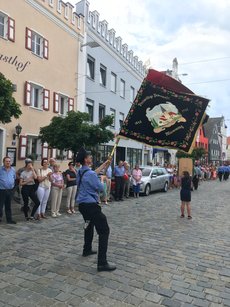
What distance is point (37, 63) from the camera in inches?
700

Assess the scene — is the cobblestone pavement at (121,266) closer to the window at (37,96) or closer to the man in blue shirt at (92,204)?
the man in blue shirt at (92,204)

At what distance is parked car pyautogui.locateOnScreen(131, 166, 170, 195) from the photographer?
1719cm

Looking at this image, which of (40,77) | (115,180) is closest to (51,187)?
(115,180)

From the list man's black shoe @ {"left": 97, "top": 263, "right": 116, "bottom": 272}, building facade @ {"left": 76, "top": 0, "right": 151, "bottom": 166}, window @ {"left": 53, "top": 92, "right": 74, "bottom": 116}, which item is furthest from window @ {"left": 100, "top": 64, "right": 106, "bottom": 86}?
man's black shoe @ {"left": 97, "top": 263, "right": 116, "bottom": 272}

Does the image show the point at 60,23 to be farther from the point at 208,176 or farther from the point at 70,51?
the point at 208,176

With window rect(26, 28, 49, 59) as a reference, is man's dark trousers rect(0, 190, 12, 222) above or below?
below

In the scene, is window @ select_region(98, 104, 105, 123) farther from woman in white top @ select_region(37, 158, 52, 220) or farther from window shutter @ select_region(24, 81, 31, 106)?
woman in white top @ select_region(37, 158, 52, 220)

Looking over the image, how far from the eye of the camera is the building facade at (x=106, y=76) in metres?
22.8

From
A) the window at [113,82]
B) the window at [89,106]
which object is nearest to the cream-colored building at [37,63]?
the window at [89,106]

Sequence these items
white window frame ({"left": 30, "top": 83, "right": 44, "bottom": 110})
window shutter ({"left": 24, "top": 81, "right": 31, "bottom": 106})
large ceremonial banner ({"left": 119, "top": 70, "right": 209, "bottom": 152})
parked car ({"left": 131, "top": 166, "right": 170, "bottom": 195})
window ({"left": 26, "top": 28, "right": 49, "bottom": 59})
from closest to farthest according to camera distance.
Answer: large ceremonial banner ({"left": 119, "top": 70, "right": 209, "bottom": 152}) → window shutter ({"left": 24, "top": 81, "right": 31, "bottom": 106}) → window ({"left": 26, "top": 28, "right": 49, "bottom": 59}) → parked car ({"left": 131, "top": 166, "right": 170, "bottom": 195}) → white window frame ({"left": 30, "top": 83, "right": 44, "bottom": 110})

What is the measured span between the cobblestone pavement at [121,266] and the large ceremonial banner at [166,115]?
7.04 feet

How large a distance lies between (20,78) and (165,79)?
36.3ft

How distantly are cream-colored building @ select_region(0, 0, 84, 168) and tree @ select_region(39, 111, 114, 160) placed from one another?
91.1 inches

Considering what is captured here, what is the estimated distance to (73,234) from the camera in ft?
25.6
